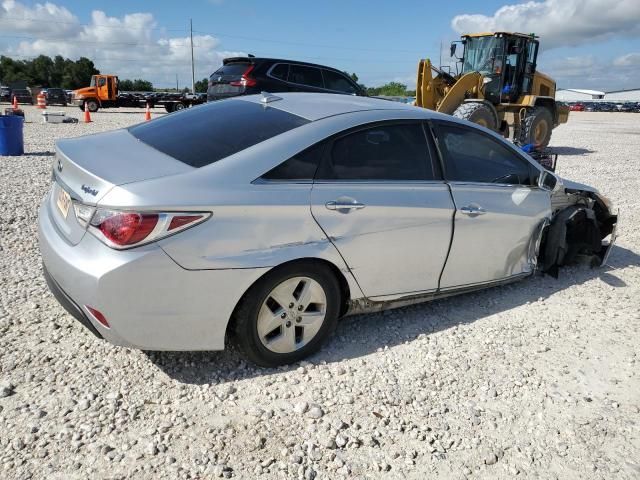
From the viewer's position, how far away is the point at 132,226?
2.48 meters

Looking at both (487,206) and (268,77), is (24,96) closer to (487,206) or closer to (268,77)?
(268,77)

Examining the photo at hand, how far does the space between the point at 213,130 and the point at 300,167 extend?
0.68 metres

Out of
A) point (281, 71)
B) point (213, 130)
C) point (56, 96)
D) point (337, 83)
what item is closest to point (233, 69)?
point (281, 71)

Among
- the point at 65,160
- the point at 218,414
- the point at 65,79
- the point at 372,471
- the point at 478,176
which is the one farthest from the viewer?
the point at 65,79

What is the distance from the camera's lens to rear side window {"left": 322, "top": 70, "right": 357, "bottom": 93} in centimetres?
1227

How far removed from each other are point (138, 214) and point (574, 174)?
10.5 meters

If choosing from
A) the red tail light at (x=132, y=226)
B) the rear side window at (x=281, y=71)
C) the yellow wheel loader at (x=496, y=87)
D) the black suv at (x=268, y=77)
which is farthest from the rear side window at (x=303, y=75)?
the red tail light at (x=132, y=226)

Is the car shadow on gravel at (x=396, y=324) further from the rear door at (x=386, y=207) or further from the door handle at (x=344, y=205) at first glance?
the door handle at (x=344, y=205)

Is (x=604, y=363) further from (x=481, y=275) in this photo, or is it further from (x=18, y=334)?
(x=18, y=334)

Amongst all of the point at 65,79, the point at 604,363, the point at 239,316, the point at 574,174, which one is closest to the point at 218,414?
the point at 239,316

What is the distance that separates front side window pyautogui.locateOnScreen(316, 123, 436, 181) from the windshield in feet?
35.7

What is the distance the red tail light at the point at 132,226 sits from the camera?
98.0 inches

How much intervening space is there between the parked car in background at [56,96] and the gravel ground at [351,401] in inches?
1476

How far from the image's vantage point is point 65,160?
303 centimetres
